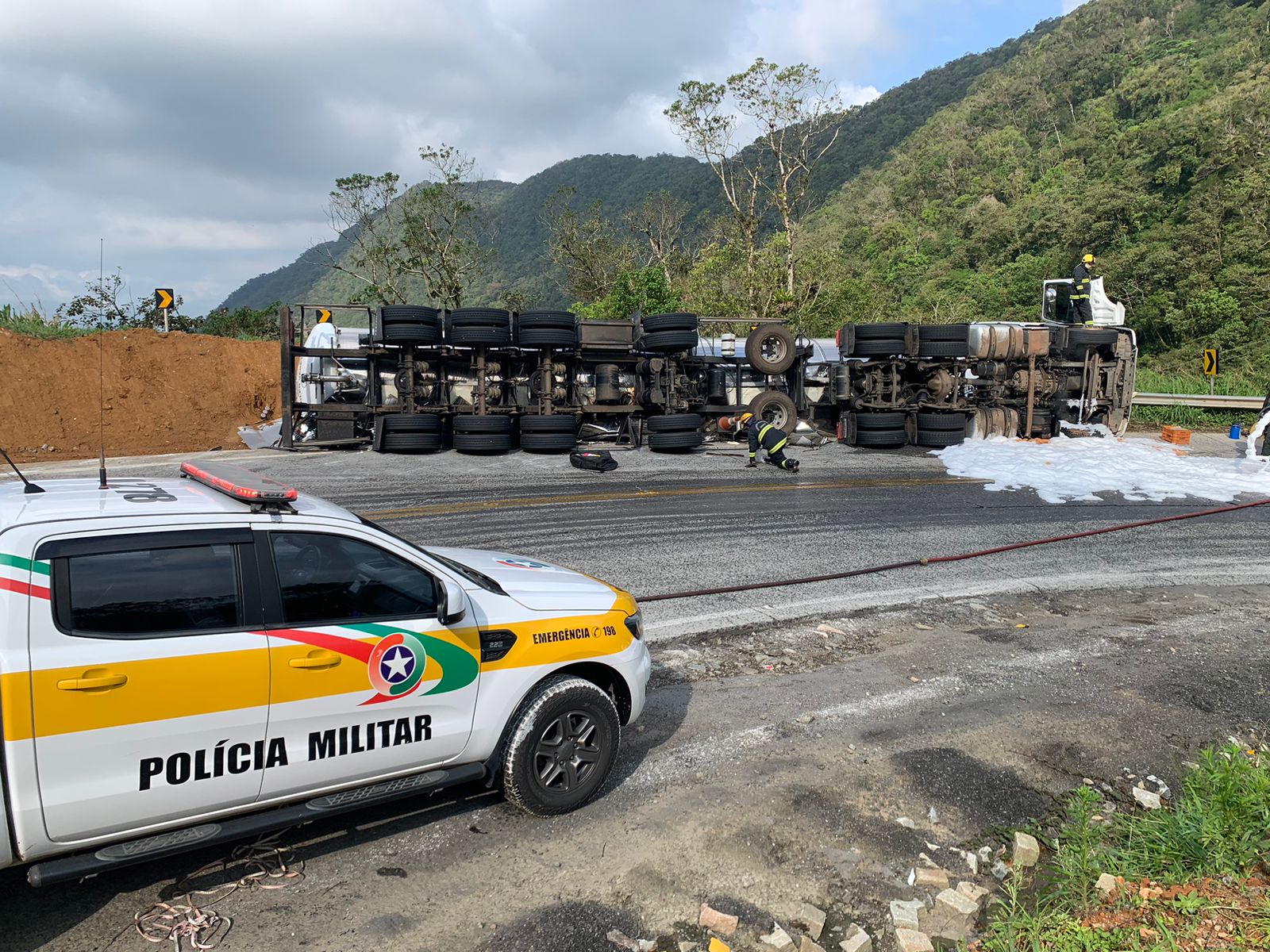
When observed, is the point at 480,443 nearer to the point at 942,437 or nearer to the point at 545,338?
the point at 545,338

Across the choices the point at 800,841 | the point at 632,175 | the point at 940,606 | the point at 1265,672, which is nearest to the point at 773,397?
the point at 940,606

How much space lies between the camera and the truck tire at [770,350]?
19.3m

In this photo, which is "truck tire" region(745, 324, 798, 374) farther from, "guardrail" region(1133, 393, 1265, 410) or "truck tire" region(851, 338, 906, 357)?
"guardrail" region(1133, 393, 1265, 410)

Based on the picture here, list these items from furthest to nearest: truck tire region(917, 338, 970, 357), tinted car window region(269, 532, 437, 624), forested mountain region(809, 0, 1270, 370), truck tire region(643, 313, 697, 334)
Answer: forested mountain region(809, 0, 1270, 370), truck tire region(917, 338, 970, 357), truck tire region(643, 313, 697, 334), tinted car window region(269, 532, 437, 624)

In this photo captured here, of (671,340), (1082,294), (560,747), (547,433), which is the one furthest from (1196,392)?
(560,747)

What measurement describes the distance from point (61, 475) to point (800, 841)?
15.0 metres

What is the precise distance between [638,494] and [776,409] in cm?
704

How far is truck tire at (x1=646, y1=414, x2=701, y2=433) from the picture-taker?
17587mm

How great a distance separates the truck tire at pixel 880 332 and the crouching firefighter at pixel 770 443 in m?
4.20

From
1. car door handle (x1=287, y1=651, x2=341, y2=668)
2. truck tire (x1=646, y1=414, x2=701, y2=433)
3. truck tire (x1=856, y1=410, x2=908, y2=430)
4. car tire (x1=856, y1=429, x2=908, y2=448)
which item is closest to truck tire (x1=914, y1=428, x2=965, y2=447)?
car tire (x1=856, y1=429, x2=908, y2=448)

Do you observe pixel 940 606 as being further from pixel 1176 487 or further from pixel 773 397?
pixel 773 397

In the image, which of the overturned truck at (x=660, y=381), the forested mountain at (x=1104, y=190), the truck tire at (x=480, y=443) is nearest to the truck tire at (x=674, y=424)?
the overturned truck at (x=660, y=381)

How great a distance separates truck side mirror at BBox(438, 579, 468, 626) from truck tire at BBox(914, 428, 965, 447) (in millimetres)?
16910

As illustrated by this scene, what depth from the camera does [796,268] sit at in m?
36.8
